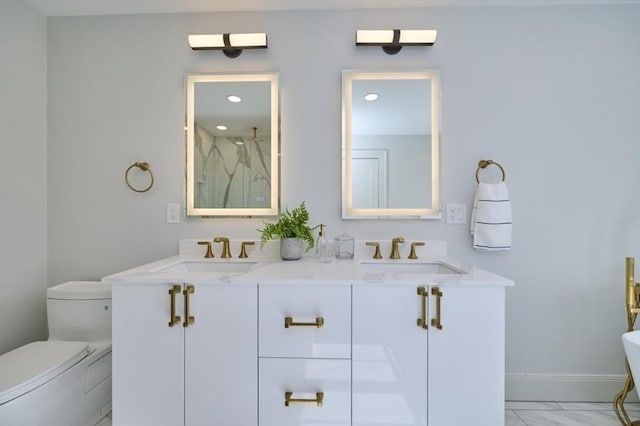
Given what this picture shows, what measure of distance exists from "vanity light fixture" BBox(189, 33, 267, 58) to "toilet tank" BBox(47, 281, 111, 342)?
57.9 inches

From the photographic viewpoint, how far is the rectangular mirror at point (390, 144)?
187cm

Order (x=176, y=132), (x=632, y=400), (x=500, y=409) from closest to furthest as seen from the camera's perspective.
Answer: (x=500, y=409), (x=632, y=400), (x=176, y=132)

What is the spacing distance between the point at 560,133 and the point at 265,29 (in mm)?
1808

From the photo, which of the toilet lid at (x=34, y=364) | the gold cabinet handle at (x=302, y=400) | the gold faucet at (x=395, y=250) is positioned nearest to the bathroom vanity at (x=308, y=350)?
the gold cabinet handle at (x=302, y=400)

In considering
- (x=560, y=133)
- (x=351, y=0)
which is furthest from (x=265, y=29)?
(x=560, y=133)

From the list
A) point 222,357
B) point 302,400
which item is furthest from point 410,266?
point 222,357

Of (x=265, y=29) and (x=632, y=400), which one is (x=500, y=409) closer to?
(x=632, y=400)

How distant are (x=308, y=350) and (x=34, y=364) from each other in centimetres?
116

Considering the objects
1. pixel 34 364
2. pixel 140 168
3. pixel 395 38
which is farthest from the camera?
pixel 140 168

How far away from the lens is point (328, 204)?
1.90 metres

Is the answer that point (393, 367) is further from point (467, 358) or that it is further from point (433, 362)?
point (467, 358)

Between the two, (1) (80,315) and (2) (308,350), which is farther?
(1) (80,315)

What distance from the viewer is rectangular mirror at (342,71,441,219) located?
6.14 feet

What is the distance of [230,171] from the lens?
75.6 inches
